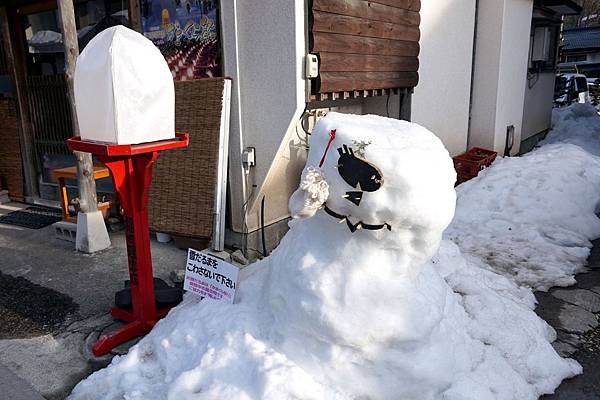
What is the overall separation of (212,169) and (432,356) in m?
3.00

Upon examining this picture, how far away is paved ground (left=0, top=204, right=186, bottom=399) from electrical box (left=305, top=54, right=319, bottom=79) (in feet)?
7.74

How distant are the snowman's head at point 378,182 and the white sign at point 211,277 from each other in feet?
3.04

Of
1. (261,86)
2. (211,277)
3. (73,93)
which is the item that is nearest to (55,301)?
(211,277)

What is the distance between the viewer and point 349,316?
8.61 feet

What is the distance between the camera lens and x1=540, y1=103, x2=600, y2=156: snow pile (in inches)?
437

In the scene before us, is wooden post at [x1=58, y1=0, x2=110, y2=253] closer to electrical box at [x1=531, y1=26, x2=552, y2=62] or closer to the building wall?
the building wall

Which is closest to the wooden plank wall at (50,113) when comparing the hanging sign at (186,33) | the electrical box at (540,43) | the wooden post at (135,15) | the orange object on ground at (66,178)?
the orange object on ground at (66,178)

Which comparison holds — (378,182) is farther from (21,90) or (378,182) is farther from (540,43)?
(540,43)

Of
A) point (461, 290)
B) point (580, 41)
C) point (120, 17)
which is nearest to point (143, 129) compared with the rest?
point (461, 290)

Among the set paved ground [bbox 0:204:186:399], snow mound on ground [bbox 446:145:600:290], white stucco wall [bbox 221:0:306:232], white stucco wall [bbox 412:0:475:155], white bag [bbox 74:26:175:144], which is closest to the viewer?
white bag [bbox 74:26:175:144]

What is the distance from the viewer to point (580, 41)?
2634 cm

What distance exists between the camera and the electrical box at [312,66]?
15.0 feet

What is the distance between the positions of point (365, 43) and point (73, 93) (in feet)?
10.6

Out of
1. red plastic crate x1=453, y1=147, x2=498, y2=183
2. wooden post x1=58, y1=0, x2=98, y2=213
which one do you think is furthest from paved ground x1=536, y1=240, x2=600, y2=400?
wooden post x1=58, y1=0, x2=98, y2=213
